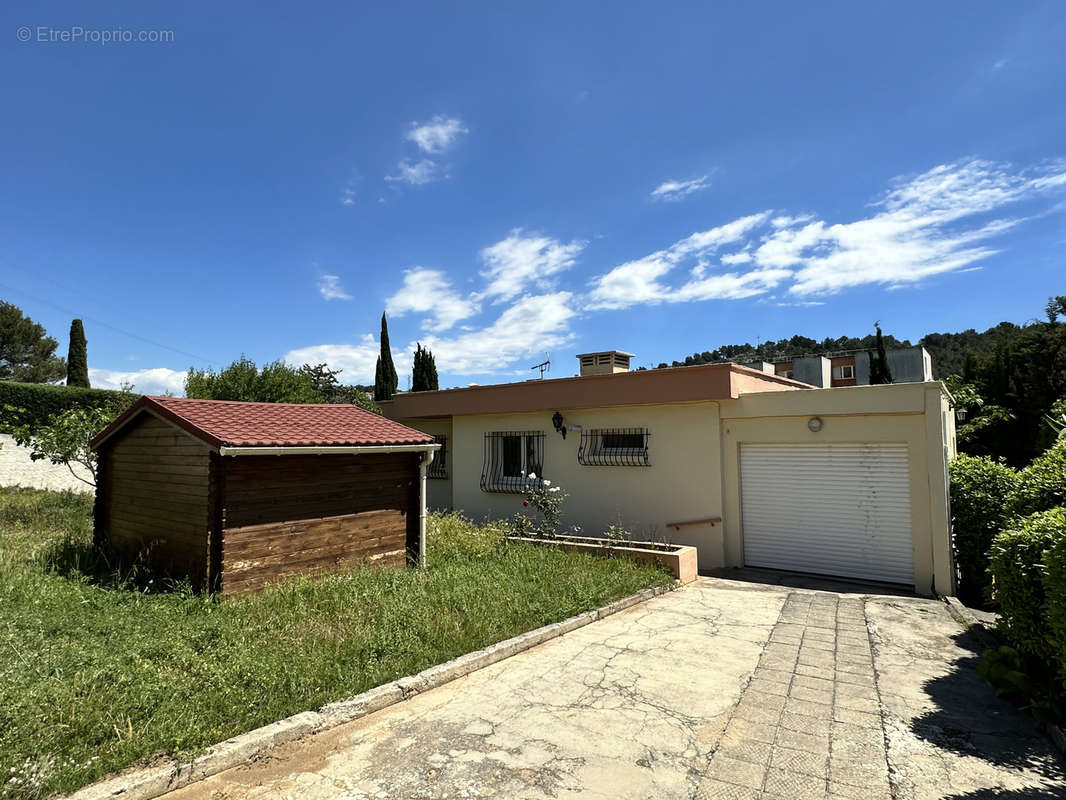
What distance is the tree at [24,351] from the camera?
1499 inches

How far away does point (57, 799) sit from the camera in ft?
9.96

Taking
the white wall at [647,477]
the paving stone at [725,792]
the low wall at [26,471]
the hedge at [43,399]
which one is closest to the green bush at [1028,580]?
the paving stone at [725,792]

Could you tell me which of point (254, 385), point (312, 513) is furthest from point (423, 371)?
point (312, 513)

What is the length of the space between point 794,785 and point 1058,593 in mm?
2356

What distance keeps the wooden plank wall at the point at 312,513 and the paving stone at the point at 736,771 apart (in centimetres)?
585

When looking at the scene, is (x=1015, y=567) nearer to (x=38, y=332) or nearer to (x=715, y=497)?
(x=715, y=497)

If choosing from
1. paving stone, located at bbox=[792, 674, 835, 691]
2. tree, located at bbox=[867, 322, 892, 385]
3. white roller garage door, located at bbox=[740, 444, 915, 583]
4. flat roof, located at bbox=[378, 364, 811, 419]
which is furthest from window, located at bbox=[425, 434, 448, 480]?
tree, located at bbox=[867, 322, 892, 385]

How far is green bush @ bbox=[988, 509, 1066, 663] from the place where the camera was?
14.6 feet

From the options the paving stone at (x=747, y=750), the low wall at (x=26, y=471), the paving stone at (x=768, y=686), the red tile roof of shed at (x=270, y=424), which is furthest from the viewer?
the low wall at (x=26, y=471)

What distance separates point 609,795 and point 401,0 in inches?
389

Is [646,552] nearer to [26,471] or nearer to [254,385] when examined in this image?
[254,385]

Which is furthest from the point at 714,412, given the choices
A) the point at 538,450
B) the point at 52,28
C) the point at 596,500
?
the point at 52,28

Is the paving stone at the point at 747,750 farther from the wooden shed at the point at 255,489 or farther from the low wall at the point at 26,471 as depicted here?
the low wall at the point at 26,471

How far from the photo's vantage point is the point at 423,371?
31625mm
